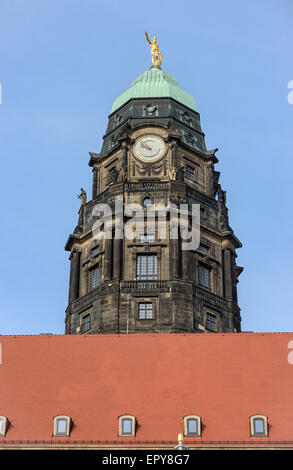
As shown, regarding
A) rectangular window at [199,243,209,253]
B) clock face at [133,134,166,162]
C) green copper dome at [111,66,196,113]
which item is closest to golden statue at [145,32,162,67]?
green copper dome at [111,66,196,113]

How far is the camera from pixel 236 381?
56062 millimetres

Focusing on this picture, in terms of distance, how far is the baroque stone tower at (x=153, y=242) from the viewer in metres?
66.0

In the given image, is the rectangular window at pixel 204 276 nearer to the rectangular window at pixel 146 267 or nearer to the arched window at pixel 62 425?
the rectangular window at pixel 146 267

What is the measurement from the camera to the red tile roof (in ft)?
176

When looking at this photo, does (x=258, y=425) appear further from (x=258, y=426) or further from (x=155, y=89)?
(x=155, y=89)

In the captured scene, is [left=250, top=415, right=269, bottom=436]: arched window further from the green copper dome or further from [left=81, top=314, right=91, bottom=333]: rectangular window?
the green copper dome

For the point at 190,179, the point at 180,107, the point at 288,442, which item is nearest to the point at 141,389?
the point at 288,442

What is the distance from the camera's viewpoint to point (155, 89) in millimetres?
77938

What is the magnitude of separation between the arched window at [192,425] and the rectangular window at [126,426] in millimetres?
2791

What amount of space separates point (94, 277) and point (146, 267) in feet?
13.0

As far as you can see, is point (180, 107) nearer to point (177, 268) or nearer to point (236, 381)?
point (177, 268)

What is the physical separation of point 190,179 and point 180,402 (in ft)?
73.5

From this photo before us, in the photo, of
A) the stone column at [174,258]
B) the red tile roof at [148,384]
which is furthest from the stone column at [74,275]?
the red tile roof at [148,384]

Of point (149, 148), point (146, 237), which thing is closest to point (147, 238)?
point (146, 237)
